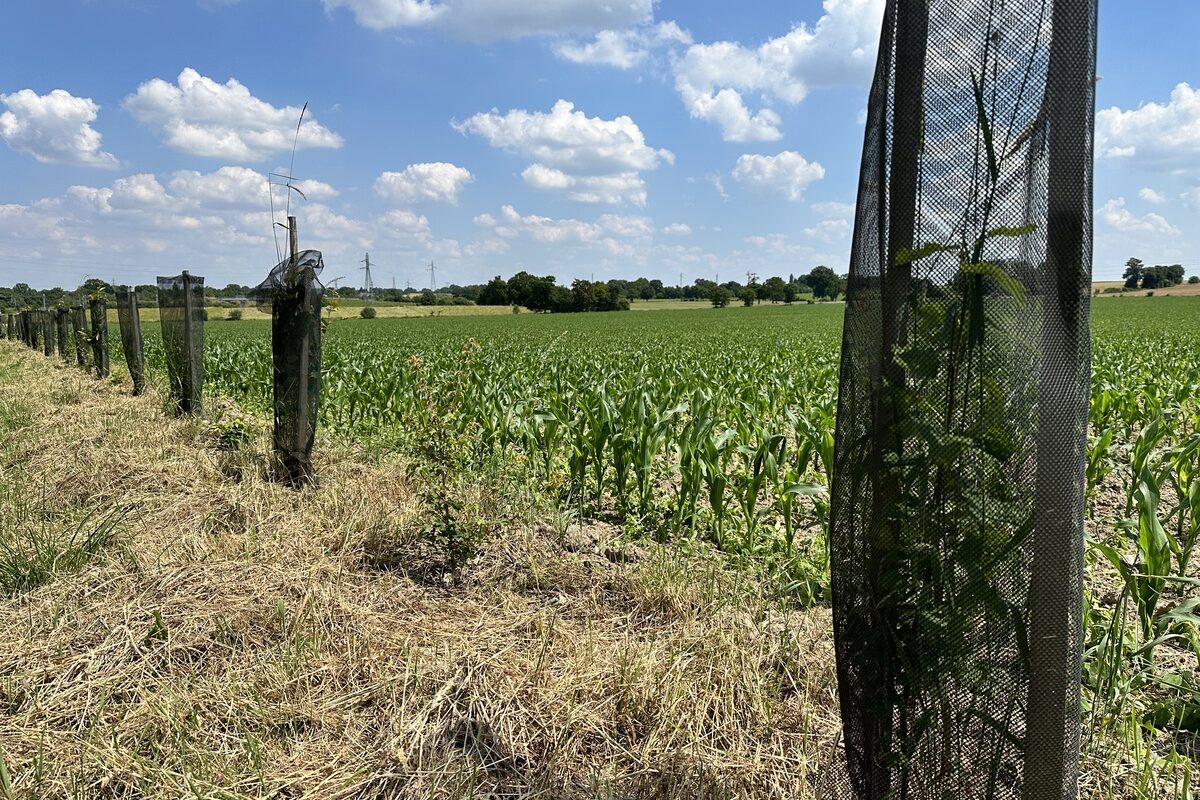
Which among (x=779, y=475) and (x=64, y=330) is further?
(x=64, y=330)

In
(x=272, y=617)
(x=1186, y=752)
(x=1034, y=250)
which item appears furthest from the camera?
(x=272, y=617)

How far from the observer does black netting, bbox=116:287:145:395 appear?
947cm

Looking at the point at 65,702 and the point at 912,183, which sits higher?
the point at 912,183

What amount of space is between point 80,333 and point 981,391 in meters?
16.3

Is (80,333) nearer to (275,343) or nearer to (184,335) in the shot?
(184,335)

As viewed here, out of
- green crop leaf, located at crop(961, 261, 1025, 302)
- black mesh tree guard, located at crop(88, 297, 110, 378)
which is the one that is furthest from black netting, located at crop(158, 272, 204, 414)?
green crop leaf, located at crop(961, 261, 1025, 302)

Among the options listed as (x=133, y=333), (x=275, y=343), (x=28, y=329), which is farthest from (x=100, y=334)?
(x=28, y=329)

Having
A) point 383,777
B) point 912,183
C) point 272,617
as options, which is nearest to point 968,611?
point 912,183

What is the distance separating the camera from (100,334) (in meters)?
11.8

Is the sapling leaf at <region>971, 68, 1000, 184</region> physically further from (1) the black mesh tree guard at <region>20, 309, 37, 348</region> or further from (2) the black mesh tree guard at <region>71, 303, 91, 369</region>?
(1) the black mesh tree guard at <region>20, 309, 37, 348</region>

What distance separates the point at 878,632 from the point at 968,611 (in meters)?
0.22

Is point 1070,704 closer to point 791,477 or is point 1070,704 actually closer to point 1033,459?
point 1033,459

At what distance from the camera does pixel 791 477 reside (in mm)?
5188

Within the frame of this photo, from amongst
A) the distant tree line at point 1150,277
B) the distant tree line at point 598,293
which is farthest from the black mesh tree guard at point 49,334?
the distant tree line at point 1150,277
